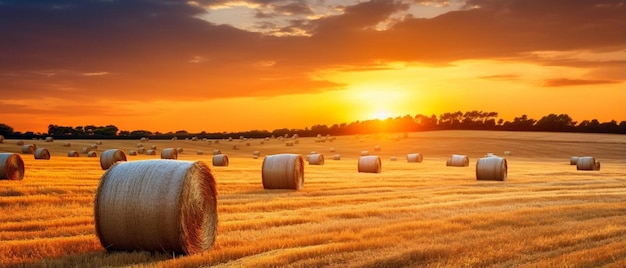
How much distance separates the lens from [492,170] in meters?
28.3

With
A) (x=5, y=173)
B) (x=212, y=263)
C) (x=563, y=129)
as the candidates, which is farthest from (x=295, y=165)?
(x=563, y=129)

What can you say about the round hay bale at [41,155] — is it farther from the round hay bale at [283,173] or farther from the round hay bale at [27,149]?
the round hay bale at [283,173]

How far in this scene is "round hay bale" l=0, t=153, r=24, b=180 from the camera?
22.8 meters

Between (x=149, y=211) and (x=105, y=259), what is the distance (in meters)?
0.98

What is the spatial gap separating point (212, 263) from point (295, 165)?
1197 centimetres

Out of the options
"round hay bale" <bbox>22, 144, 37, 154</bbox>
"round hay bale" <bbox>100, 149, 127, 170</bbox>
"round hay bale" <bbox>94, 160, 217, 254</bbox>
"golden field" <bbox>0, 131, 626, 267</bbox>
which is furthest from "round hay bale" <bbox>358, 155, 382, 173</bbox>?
"round hay bale" <bbox>22, 144, 37, 154</bbox>

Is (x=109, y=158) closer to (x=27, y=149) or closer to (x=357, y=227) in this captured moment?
(x=27, y=149)

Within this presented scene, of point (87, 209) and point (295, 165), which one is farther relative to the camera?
point (295, 165)

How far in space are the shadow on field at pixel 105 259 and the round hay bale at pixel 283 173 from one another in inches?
449

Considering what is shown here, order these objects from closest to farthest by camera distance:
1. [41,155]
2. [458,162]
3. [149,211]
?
[149,211], [41,155], [458,162]

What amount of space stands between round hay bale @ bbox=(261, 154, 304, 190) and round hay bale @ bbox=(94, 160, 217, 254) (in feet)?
34.6

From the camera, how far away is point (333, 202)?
16.8 meters

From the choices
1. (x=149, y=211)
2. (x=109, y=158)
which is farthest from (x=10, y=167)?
(x=149, y=211)

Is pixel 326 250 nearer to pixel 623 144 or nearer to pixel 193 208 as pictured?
pixel 193 208
